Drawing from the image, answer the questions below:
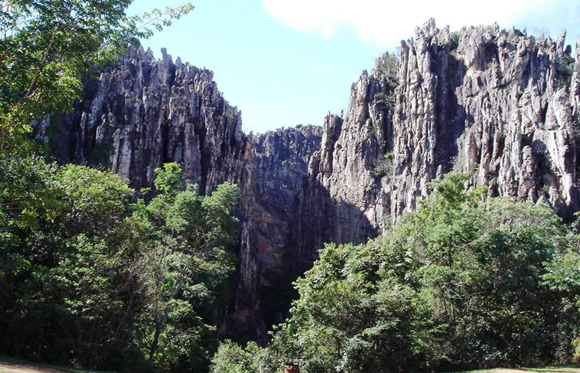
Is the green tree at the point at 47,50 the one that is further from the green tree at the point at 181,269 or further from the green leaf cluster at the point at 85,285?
the green tree at the point at 181,269

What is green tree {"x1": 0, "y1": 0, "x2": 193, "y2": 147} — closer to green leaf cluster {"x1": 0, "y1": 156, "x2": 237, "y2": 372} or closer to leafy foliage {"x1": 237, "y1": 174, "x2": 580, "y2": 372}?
green leaf cluster {"x1": 0, "y1": 156, "x2": 237, "y2": 372}

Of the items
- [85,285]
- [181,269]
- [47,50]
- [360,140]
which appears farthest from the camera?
[360,140]

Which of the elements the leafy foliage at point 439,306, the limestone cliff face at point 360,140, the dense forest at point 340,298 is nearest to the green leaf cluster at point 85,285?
the dense forest at point 340,298

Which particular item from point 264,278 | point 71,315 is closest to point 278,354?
point 71,315

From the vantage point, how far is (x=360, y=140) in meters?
54.3

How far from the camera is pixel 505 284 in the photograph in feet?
51.4

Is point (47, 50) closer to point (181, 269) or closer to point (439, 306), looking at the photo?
point (439, 306)

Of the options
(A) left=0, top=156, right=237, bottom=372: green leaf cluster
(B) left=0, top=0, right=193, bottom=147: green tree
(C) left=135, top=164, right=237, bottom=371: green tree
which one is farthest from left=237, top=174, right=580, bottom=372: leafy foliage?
(B) left=0, top=0, right=193, bottom=147: green tree

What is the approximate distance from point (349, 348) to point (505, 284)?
17.8ft

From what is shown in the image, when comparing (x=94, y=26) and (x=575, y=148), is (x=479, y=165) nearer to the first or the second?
(x=575, y=148)

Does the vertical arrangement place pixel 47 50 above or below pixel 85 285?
above

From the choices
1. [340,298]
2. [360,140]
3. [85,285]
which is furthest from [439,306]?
[360,140]

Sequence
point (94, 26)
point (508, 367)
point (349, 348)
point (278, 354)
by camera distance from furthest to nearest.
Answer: point (278, 354) → point (508, 367) → point (349, 348) → point (94, 26)

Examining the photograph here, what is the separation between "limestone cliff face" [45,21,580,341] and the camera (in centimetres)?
4175
